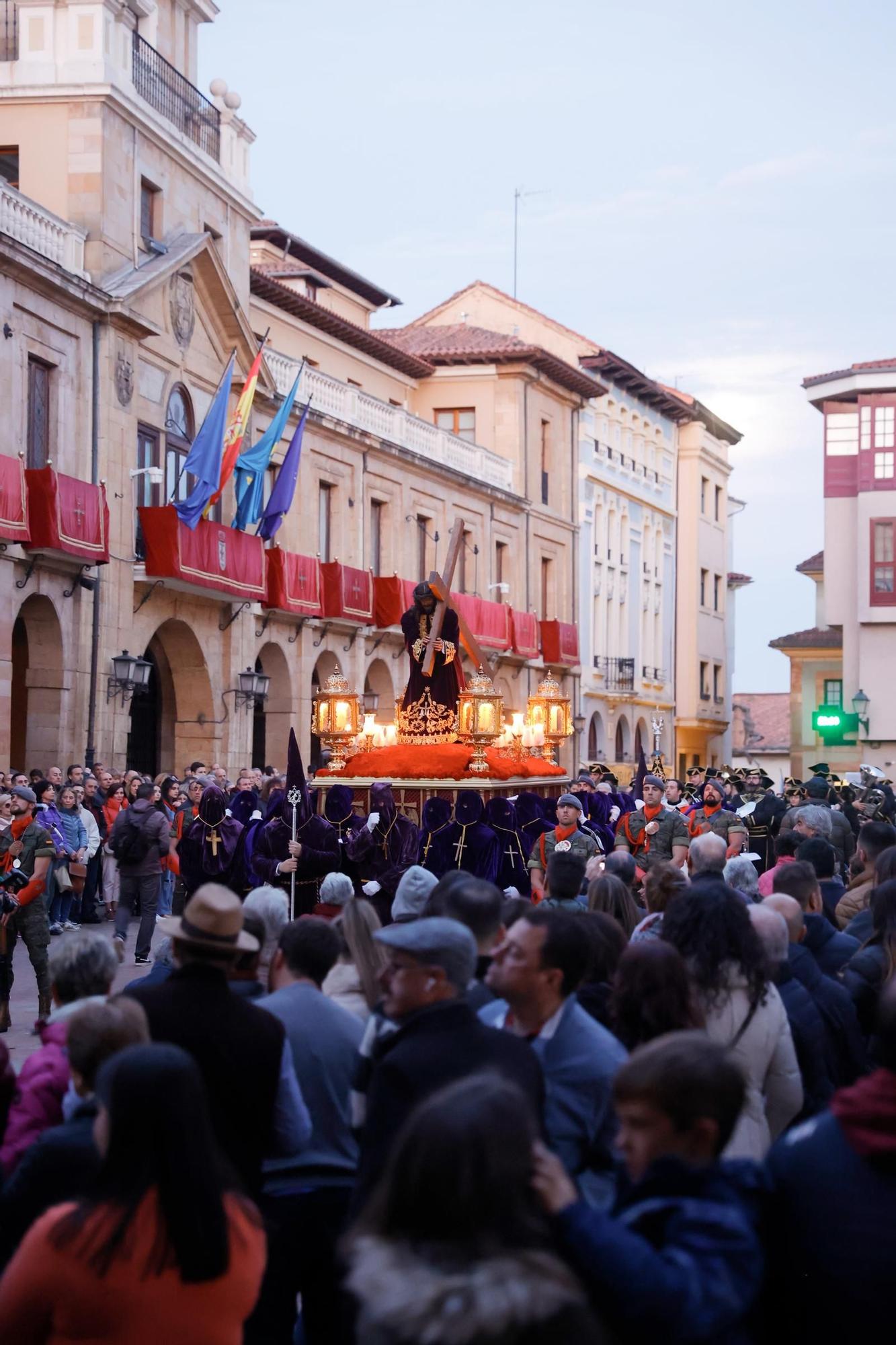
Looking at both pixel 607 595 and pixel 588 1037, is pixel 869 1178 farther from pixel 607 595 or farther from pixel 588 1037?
pixel 607 595

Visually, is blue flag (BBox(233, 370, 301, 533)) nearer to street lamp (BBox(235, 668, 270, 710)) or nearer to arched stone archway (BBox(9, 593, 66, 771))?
street lamp (BBox(235, 668, 270, 710))

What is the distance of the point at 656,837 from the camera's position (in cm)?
1443

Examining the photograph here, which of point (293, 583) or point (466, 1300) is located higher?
point (293, 583)

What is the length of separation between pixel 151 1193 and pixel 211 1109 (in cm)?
116

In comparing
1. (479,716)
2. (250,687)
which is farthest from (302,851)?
(250,687)

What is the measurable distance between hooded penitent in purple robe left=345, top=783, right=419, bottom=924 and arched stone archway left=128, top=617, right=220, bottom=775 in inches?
599

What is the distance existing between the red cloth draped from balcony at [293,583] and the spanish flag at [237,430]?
3.25 metres

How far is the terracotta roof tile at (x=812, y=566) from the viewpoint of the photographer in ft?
206

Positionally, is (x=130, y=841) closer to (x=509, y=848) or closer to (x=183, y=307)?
(x=509, y=848)

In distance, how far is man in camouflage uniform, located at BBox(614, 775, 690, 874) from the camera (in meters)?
14.2

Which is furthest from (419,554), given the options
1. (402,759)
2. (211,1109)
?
(211,1109)

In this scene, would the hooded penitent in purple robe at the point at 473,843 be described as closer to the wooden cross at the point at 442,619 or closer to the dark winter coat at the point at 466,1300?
the wooden cross at the point at 442,619

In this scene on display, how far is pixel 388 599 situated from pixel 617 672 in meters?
18.2

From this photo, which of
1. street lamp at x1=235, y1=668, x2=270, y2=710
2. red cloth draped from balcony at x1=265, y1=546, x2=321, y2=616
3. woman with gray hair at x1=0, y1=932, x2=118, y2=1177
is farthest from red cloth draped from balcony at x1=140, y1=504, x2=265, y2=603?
woman with gray hair at x1=0, y1=932, x2=118, y2=1177
